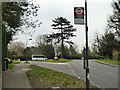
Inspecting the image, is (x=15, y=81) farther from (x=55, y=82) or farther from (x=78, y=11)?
(x=78, y=11)

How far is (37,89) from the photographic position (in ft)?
26.9

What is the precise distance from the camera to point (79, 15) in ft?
25.8

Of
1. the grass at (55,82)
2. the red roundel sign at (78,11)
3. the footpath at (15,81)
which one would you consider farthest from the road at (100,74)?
A: the red roundel sign at (78,11)

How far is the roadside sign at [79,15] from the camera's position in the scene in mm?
Answer: 7789

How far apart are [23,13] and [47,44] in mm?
51808

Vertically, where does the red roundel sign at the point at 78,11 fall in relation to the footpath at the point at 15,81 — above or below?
above

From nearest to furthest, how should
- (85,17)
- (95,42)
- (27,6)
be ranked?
(85,17) < (27,6) < (95,42)

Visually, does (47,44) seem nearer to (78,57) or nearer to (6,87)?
(78,57)

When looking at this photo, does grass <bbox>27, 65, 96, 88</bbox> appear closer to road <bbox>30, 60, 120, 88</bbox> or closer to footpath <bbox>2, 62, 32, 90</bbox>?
footpath <bbox>2, 62, 32, 90</bbox>

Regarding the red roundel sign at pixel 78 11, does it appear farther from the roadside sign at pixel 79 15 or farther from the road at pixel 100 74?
the road at pixel 100 74

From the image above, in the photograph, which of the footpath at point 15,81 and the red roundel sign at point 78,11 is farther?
the footpath at point 15,81

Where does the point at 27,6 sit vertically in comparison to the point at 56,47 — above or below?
above

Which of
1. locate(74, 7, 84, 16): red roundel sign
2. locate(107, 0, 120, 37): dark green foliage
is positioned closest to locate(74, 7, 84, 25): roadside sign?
locate(74, 7, 84, 16): red roundel sign

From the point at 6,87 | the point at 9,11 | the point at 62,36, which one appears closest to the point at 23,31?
the point at 9,11
